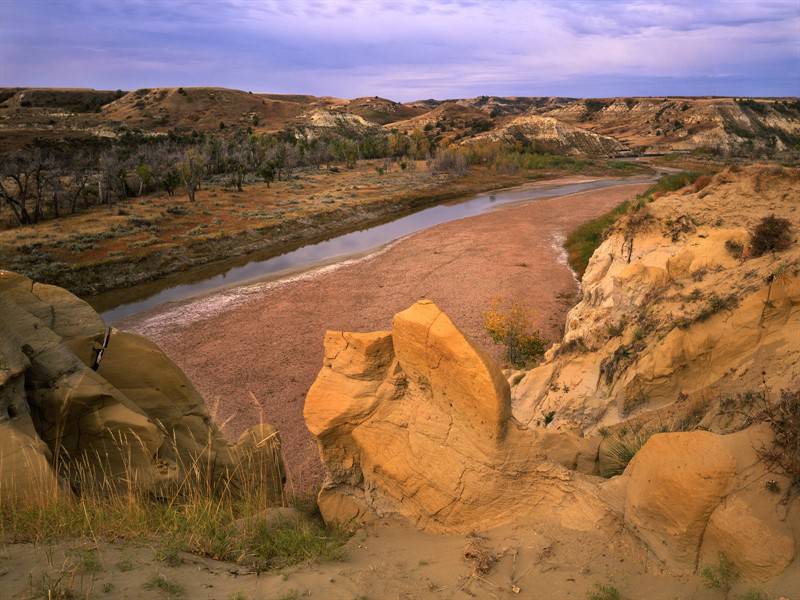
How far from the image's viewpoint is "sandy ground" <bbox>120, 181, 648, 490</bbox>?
1619cm

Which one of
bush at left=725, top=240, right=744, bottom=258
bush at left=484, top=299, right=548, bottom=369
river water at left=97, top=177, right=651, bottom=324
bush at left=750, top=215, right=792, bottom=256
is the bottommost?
bush at left=484, top=299, right=548, bottom=369

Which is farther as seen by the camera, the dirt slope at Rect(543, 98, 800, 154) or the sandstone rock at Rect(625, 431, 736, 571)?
the dirt slope at Rect(543, 98, 800, 154)

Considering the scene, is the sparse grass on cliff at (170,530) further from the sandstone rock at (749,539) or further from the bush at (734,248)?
the bush at (734,248)

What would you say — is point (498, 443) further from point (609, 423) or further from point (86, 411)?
point (86, 411)

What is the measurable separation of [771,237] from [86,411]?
11.7 meters

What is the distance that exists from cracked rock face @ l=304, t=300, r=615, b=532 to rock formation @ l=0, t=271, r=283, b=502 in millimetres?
1176

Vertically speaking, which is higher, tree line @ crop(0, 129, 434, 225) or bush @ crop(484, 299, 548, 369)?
tree line @ crop(0, 129, 434, 225)

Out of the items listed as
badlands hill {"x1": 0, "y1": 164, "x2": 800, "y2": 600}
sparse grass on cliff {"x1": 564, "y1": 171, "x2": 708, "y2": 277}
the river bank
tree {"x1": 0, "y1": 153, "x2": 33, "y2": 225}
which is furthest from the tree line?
badlands hill {"x1": 0, "y1": 164, "x2": 800, "y2": 600}

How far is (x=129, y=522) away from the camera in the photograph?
4711mm

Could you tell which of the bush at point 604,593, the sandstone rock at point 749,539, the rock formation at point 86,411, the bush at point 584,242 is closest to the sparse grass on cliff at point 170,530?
the rock formation at point 86,411

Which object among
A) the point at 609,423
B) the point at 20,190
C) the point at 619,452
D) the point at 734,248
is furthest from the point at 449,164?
the point at 619,452

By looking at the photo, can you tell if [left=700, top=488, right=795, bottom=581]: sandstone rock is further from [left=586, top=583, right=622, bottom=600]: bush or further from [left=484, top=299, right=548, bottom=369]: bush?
[left=484, top=299, right=548, bottom=369]: bush

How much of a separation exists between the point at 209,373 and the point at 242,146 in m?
50.9

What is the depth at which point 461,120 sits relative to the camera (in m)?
111
